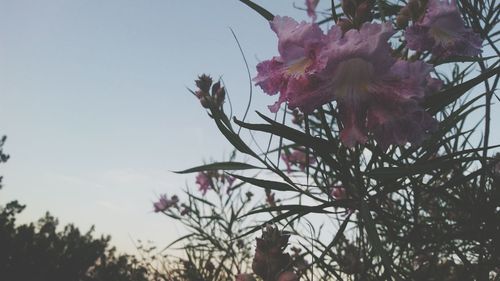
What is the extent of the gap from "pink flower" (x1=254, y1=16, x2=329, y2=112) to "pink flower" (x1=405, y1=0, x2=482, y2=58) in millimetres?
207

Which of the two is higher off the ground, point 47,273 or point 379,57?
point 47,273

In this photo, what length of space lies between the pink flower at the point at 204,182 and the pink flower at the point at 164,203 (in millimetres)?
305

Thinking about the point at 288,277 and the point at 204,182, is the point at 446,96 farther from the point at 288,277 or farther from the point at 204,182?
the point at 204,182

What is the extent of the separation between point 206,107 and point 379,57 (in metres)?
0.57

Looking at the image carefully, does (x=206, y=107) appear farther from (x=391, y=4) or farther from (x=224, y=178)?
(x=224, y=178)

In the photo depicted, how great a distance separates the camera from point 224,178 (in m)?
2.90

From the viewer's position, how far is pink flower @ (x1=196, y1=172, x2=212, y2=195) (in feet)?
9.96

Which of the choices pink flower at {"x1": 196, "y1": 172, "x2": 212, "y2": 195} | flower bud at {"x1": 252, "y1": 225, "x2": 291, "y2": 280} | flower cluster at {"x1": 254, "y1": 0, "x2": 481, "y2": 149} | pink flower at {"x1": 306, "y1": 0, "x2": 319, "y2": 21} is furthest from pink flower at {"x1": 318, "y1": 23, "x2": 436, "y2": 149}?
pink flower at {"x1": 196, "y1": 172, "x2": 212, "y2": 195}

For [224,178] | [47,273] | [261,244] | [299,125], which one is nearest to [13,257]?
[47,273]

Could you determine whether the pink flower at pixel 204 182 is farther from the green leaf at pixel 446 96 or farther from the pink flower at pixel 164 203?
the green leaf at pixel 446 96

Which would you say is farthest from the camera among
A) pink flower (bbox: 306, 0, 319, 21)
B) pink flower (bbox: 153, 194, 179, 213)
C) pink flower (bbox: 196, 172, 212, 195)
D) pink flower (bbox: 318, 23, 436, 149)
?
pink flower (bbox: 153, 194, 179, 213)

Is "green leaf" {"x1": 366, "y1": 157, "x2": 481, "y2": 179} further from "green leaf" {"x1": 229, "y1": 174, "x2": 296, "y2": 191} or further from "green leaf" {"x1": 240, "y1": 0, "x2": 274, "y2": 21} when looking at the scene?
"green leaf" {"x1": 240, "y1": 0, "x2": 274, "y2": 21}

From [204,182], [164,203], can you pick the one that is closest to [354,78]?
[204,182]

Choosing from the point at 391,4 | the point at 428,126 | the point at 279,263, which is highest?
the point at 391,4
